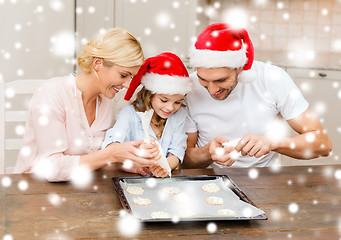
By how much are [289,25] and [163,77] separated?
7.87 feet

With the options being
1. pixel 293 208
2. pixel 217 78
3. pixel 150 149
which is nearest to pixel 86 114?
pixel 150 149

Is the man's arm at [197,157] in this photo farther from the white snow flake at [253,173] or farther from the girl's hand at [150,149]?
the girl's hand at [150,149]

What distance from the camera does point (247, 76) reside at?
190cm

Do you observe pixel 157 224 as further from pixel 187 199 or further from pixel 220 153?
pixel 220 153

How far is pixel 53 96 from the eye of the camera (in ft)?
5.59

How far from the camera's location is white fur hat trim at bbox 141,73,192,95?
1.79 meters

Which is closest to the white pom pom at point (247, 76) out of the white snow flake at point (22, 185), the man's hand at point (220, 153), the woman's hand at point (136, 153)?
the man's hand at point (220, 153)

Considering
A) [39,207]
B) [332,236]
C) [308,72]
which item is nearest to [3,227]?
[39,207]

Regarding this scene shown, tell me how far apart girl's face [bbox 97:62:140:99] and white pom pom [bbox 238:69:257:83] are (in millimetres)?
448

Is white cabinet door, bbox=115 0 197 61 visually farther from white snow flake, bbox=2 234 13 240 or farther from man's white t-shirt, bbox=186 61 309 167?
white snow flake, bbox=2 234 13 240

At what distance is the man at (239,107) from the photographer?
178 centimetres

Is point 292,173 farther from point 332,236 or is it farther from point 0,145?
point 0,145

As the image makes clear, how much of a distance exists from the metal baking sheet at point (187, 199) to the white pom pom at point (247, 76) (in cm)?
51

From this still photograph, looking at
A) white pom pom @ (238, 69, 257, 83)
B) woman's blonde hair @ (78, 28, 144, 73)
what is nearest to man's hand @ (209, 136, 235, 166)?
white pom pom @ (238, 69, 257, 83)
